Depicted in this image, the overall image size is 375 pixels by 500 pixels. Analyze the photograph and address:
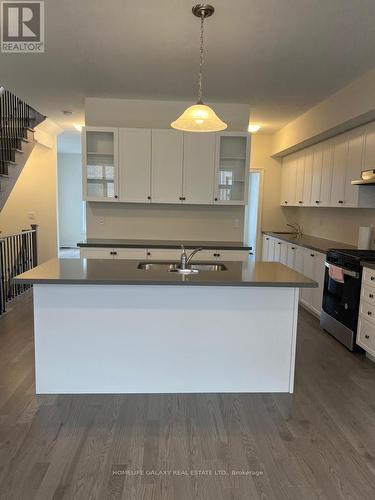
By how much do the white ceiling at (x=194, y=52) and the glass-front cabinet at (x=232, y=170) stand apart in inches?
21.0

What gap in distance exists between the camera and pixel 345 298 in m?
3.62

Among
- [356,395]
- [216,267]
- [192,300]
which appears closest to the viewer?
[192,300]

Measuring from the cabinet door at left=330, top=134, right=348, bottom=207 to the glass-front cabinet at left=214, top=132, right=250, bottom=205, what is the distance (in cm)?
114

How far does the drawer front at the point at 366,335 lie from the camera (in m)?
3.18

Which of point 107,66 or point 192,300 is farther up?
point 107,66

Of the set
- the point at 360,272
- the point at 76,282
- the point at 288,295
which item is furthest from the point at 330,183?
the point at 76,282

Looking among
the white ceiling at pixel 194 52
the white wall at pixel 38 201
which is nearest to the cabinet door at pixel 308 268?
the white ceiling at pixel 194 52

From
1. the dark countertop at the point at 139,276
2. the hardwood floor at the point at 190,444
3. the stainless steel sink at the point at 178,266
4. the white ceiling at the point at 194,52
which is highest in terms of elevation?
the white ceiling at the point at 194,52

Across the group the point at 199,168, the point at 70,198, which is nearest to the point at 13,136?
the point at 199,168

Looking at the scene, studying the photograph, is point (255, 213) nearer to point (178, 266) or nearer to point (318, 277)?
point (318, 277)

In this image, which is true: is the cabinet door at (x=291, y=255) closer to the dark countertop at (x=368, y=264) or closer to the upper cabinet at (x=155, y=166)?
the upper cabinet at (x=155, y=166)

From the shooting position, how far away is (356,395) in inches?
107

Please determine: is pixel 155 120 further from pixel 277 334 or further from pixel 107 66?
pixel 277 334

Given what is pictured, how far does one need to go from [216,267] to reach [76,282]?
1.23 metres
